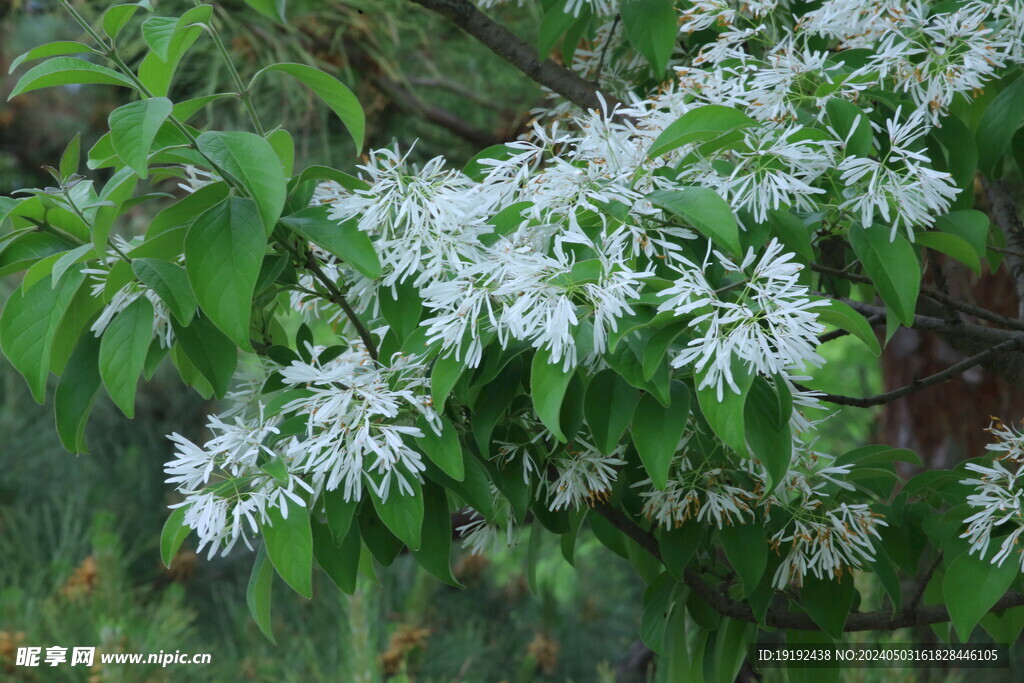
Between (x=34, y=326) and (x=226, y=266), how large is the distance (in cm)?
15

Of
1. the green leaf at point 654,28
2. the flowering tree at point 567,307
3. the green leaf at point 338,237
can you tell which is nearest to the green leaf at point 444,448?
the flowering tree at point 567,307

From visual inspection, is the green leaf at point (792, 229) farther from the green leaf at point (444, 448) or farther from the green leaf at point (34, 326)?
the green leaf at point (34, 326)

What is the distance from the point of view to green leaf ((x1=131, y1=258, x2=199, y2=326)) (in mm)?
542

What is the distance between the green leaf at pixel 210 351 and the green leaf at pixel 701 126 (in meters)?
0.31

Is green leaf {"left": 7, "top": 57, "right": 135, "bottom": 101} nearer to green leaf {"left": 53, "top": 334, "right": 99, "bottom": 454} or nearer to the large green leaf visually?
green leaf {"left": 53, "top": 334, "right": 99, "bottom": 454}

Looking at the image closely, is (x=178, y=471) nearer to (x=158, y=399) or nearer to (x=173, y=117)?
(x=173, y=117)

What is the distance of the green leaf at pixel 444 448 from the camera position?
1.79ft

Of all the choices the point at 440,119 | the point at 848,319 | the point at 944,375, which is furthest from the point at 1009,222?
the point at 440,119

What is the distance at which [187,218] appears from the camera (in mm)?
584

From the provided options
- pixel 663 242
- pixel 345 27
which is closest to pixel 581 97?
pixel 663 242

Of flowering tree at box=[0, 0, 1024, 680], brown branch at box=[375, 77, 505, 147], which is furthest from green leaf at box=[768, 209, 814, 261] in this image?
brown branch at box=[375, 77, 505, 147]

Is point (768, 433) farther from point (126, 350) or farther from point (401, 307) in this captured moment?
point (126, 350)

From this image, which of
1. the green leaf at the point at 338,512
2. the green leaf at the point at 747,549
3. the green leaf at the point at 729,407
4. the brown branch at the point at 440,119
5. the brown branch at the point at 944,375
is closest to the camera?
the green leaf at the point at 729,407

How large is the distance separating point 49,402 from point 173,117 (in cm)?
225
